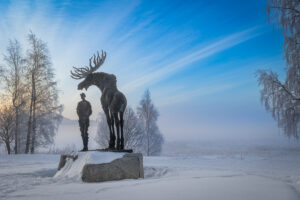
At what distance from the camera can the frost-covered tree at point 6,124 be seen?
1539 centimetres

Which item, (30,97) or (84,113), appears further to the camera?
(30,97)

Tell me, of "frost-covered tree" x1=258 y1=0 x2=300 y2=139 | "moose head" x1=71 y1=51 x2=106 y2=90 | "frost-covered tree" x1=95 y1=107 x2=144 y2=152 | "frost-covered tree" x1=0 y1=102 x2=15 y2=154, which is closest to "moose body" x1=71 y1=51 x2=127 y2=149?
"moose head" x1=71 y1=51 x2=106 y2=90

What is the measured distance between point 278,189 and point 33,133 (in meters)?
16.0

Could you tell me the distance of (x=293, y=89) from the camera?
9.34 m

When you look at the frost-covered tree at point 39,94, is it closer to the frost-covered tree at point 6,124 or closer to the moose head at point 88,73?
the frost-covered tree at point 6,124

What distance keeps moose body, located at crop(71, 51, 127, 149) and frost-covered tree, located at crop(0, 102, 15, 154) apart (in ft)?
40.6

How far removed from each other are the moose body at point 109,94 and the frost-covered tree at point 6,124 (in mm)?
12383

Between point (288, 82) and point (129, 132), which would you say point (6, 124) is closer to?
point (129, 132)

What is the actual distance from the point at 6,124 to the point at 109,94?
13.9 m

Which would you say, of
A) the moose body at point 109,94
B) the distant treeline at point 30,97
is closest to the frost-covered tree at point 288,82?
the moose body at point 109,94

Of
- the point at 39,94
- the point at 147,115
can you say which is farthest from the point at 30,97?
the point at 147,115

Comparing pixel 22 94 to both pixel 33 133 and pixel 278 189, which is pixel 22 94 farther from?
pixel 278 189

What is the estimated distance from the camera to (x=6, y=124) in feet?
50.7

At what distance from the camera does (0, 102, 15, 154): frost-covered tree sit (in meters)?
15.4
